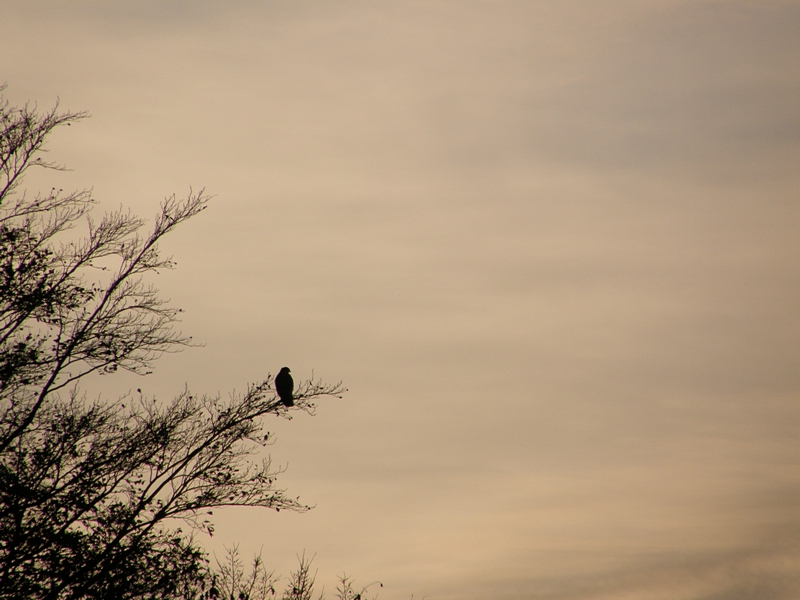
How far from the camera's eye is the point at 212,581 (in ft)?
50.8

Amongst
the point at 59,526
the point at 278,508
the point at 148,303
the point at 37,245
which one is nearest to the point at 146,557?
the point at 59,526

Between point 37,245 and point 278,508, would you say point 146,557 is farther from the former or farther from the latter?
point 37,245

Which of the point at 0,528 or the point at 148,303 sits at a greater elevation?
the point at 148,303

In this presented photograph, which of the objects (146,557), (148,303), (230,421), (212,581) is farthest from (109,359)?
(212,581)

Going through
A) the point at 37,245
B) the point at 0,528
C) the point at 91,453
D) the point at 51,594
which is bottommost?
the point at 51,594

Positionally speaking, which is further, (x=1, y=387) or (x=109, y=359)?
(x=109, y=359)

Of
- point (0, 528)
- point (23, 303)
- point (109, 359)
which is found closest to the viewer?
point (0, 528)

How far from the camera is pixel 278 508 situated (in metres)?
14.5

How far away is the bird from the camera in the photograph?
14359 mm

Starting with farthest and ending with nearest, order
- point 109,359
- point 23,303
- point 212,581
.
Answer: point 212,581 < point 109,359 < point 23,303

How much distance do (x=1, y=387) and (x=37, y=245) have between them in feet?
7.15

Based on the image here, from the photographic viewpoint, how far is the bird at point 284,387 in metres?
14.4

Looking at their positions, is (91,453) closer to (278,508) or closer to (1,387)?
(1,387)

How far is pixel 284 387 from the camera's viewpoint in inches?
709
